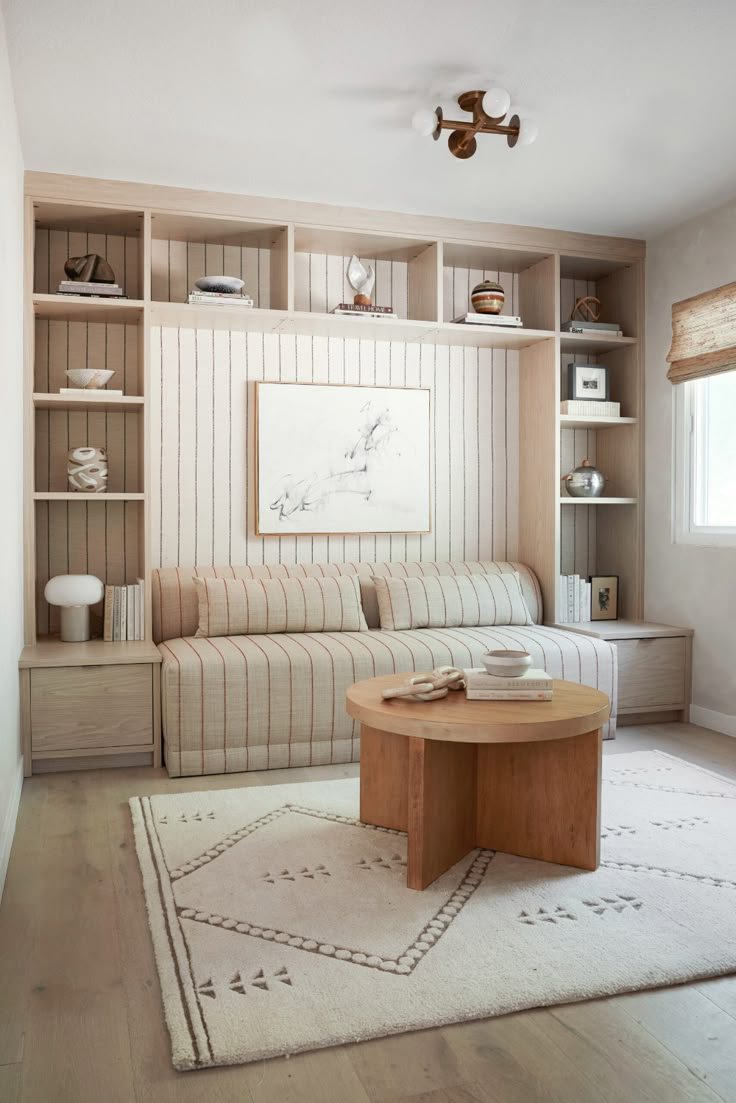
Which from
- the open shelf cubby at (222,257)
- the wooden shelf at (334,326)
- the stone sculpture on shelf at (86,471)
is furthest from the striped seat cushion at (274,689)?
the open shelf cubby at (222,257)

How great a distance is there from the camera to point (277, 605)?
4.05 metres

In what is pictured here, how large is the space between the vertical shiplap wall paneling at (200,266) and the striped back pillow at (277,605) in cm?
141

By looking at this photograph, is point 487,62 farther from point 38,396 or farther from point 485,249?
point 38,396

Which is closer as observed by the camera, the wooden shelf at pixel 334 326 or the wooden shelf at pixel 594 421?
the wooden shelf at pixel 334 326

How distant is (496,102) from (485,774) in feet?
Result: 6.99

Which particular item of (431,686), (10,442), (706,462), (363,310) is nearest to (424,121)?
(363,310)

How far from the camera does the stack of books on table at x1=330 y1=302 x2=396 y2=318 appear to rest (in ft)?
14.0

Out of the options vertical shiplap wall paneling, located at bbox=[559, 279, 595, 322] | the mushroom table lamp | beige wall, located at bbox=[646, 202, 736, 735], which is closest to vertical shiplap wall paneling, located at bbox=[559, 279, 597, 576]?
vertical shiplap wall paneling, located at bbox=[559, 279, 595, 322]

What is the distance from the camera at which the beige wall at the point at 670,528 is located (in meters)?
4.15

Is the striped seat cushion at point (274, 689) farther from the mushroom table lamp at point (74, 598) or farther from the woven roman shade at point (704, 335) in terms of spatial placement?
the woven roman shade at point (704, 335)

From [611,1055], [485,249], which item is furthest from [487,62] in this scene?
[611,1055]

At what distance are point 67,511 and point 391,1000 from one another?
9.70 feet

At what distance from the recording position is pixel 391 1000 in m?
1.83

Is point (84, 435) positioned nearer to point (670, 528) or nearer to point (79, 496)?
point (79, 496)
